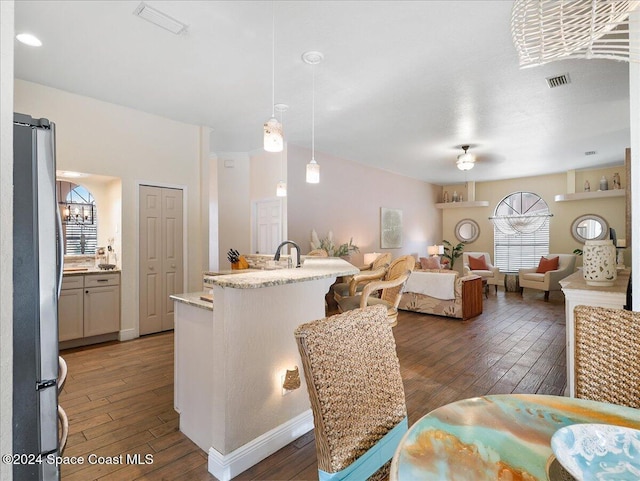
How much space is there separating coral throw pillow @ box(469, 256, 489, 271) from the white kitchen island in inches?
271

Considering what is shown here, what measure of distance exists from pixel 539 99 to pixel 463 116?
85cm

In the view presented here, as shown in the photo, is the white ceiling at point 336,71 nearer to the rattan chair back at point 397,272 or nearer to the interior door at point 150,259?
the interior door at point 150,259

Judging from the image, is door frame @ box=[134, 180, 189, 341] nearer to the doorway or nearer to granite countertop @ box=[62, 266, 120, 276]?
the doorway

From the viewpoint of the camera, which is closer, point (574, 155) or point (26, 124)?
point (26, 124)

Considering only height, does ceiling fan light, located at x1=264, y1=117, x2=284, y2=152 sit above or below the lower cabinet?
above

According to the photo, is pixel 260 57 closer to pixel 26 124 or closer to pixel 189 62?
pixel 189 62

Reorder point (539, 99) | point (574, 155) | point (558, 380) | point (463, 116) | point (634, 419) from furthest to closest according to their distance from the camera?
point (574, 155) < point (463, 116) < point (539, 99) < point (558, 380) < point (634, 419)

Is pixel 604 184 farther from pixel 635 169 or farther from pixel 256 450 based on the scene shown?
pixel 256 450

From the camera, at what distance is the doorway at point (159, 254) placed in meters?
4.23

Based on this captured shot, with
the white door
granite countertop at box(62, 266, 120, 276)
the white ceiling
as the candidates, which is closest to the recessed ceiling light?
the white ceiling

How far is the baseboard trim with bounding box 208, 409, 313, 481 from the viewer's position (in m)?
1.69

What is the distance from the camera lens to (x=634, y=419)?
36.4 inches

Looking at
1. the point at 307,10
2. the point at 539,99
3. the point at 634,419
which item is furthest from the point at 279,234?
the point at 634,419

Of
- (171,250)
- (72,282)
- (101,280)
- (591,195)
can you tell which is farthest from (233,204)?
(591,195)
